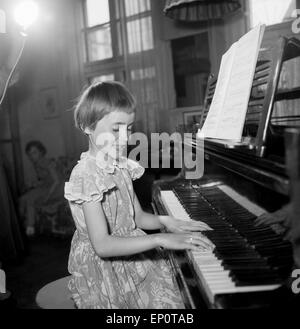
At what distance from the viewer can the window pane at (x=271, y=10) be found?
3.98 m

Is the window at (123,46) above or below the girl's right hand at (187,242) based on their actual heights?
above

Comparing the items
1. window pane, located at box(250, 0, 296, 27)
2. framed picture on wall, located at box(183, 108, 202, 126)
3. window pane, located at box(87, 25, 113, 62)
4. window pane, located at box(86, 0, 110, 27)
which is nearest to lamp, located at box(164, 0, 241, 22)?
window pane, located at box(250, 0, 296, 27)

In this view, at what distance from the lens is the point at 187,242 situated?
4.00 ft

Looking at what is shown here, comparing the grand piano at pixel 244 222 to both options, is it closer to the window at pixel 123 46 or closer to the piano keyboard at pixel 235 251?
the piano keyboard at pixel 235 251

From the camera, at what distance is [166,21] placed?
16.8 ft

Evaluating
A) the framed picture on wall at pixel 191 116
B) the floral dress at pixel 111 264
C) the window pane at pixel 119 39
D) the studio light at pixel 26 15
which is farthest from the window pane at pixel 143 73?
the floral dress at pixel 111 264

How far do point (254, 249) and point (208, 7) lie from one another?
136 inches

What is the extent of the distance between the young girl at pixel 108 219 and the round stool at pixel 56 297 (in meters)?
0.07

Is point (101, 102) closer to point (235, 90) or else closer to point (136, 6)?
point (235, 90)

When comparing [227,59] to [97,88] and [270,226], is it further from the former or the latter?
[270,226]

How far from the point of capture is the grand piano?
0.91m

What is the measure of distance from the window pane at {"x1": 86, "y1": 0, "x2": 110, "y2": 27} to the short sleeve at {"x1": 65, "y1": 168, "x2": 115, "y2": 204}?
5173mm

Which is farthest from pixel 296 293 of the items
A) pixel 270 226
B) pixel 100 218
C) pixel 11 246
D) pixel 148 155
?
pixel 11 246

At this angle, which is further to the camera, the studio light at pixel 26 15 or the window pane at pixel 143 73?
the window pane at pixel 143 73
